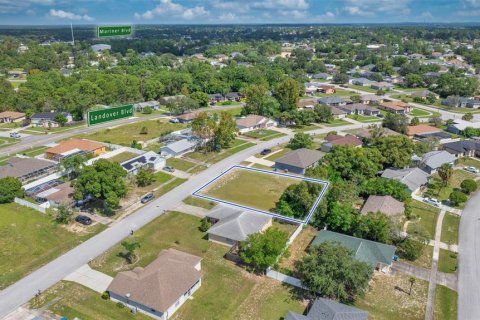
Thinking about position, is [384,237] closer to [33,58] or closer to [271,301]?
[271,301]

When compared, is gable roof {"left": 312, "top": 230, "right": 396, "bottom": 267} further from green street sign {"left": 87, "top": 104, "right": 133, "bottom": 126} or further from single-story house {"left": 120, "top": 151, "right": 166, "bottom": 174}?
single-story house {"left": 120, "top": 151, "right": 166, "bottom": 174}

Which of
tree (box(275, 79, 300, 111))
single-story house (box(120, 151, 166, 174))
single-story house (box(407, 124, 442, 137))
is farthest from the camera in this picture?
tree (box(275, 79, 300, 111))

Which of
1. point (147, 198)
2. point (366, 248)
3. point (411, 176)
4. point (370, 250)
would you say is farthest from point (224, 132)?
point (370, 250)

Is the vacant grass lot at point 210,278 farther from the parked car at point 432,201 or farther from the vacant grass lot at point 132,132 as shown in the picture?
the vacant grass lot at point 132,132

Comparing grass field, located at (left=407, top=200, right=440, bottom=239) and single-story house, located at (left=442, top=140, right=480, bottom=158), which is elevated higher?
single-story house, located at (left=442, top=140, right=480, bottom=158)

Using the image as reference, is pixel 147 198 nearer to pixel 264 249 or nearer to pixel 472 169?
pixel 264 249

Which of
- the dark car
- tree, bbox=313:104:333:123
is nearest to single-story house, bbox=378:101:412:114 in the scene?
tree, bbox=313:104:333:123
